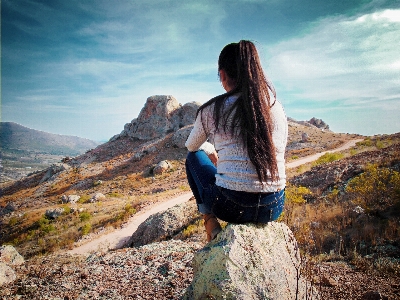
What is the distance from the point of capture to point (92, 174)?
32.9 m

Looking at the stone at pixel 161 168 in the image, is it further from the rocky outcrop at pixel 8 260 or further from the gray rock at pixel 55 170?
the rocky outcrop at pixel 8 260

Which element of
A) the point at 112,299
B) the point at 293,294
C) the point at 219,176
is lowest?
the point at 112,299

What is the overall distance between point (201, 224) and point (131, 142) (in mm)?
36635

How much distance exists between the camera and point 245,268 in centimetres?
196

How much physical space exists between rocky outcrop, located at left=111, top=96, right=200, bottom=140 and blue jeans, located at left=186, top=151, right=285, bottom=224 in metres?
38.0

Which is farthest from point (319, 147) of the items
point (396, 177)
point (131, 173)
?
point (396, 177)

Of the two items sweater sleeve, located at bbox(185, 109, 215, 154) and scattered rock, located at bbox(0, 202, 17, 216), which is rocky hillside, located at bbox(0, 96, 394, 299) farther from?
sweater sleeve, located at bbox(185, 109, 215, 154)

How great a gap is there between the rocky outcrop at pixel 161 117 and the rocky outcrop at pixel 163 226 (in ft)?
106

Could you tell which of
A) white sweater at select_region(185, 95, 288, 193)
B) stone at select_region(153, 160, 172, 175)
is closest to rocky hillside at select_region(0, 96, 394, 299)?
white sweater at select_region(185, 95, 288, 193)

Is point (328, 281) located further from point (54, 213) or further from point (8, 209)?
point (8, 209)

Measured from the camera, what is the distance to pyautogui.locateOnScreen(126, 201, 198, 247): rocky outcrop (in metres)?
7.63

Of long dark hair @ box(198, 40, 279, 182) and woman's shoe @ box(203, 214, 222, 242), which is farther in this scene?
woman's shoe @ box(203, 214, 222, 242)

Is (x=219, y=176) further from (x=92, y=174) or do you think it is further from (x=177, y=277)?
(x=92, y=174)

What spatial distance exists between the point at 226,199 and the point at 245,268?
61cm
